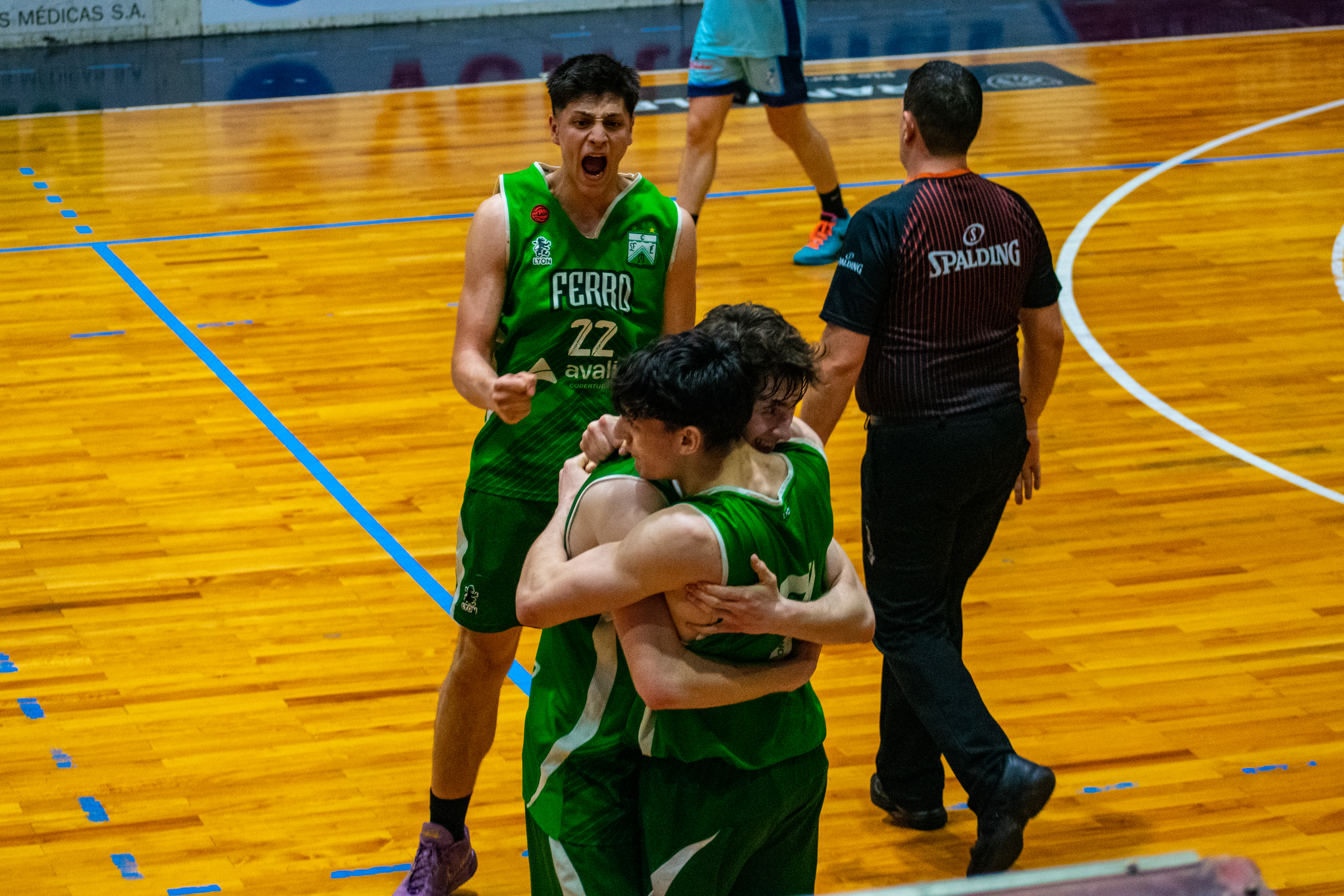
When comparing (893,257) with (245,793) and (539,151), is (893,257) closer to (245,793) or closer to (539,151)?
(245,793)

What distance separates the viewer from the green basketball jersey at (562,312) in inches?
139

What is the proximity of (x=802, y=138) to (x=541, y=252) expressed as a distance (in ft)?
16.6

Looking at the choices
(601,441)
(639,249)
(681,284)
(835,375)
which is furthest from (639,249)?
(601,441)

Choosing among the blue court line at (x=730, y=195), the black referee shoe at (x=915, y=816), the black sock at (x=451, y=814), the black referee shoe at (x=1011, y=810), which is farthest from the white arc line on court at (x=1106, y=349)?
the black sock at (x=451, y=814)

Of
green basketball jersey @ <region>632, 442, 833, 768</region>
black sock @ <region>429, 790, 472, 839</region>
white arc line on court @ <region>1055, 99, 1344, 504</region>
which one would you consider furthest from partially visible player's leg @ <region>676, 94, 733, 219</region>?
green basketball jersey @ <region>632, 442, 833, 768</region>

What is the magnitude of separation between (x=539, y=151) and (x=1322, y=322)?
4.82 m

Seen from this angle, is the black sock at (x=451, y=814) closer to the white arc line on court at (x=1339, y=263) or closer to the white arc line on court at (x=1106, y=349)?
the white arc line on court at (x=1106, y=349)

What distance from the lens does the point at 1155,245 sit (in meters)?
8.50

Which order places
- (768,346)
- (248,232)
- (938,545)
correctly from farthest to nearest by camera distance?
(248,232) → (938,545) → (768,346)

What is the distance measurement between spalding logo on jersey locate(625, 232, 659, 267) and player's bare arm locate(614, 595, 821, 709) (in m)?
1.16

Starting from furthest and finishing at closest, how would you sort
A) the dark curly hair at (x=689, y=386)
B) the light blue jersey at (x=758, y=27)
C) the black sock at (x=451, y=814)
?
the light blue jersey at (x=758, y=27) → the black sock at (x=451, y=814) → the dark curly hair at (x=689, y=386)

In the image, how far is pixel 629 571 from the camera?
253 centimetres

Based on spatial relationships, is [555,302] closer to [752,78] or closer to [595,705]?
[595,705]

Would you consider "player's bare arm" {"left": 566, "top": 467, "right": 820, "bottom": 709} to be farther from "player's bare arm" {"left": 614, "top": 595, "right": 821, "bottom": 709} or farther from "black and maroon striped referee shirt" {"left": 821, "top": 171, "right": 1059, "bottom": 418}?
"black and maroon striped referee shirt" {"left": 821, "top": 171, "right": 1059, "bottom": 418}
